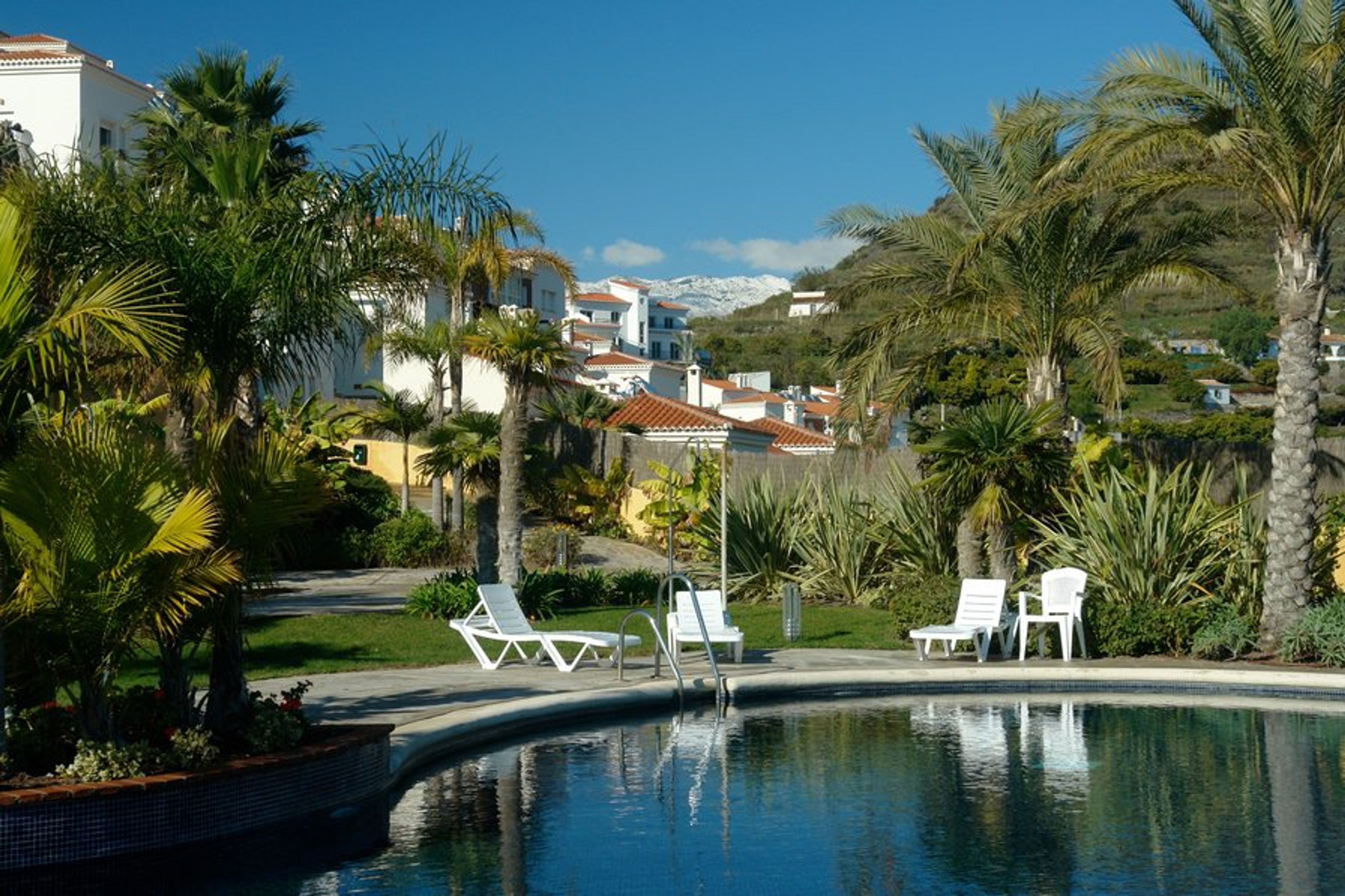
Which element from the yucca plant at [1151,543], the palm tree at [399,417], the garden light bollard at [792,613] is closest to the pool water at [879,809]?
the yucca plant at [1151,543]

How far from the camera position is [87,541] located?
9016 mm

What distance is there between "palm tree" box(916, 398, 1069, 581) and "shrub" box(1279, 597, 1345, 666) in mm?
3570

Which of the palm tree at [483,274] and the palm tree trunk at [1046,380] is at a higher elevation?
the palm tree at [483,274]

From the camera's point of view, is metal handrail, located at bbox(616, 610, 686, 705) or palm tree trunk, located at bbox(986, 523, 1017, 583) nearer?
metal handrail, located at bbox(616, 610, 686, 705)

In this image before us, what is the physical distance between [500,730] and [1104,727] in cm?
553

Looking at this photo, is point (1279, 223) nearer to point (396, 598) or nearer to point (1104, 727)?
point (1104, 727)

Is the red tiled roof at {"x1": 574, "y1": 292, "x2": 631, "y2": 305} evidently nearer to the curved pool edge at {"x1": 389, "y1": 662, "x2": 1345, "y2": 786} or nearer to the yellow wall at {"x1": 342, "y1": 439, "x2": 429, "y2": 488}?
the yellow wall at {"x1": 342, "y1": 439, "x2": 429, "y2": 488}

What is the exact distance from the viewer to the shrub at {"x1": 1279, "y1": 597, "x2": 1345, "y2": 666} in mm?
17250

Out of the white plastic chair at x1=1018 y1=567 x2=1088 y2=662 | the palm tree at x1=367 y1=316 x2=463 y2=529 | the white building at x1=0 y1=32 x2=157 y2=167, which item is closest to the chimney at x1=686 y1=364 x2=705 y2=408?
the white building at x1=0 y1=32 x2=157 y2=167

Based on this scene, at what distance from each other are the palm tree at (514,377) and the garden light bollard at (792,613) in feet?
12.4

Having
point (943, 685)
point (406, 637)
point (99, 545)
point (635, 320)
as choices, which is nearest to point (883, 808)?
point (99, 545)

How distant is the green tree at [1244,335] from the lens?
332 feet

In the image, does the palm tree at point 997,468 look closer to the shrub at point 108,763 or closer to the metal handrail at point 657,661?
the metal handrail at point 657,661

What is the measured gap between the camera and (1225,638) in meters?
18.0
